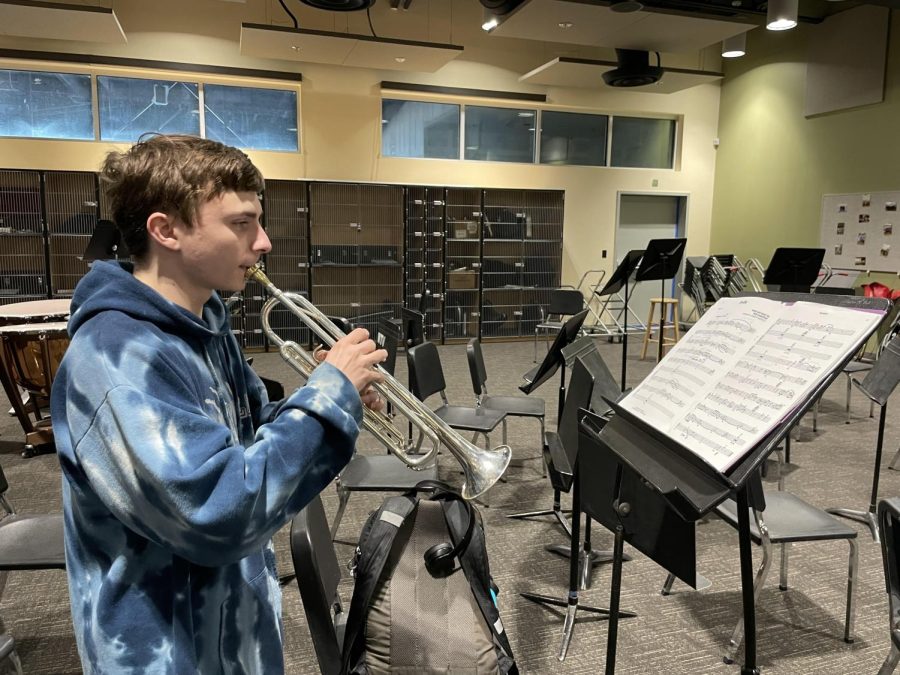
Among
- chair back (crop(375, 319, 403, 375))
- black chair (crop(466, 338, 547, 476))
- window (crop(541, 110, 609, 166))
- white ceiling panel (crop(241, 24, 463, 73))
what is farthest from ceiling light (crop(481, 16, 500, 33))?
chair back (crop(375, 319, 403, 375))

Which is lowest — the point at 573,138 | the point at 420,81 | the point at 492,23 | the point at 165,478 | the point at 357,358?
the point at 165,478

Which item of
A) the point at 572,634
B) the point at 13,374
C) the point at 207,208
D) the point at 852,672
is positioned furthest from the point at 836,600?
the point at 13,374

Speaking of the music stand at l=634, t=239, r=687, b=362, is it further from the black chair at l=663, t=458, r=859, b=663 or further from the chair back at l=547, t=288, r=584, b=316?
the black chair at l=663, t=458, r=859, b=663

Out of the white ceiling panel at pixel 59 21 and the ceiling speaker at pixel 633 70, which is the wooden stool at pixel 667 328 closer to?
the ceiling speaker at pixel 633 70

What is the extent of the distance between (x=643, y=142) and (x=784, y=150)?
6.92ft

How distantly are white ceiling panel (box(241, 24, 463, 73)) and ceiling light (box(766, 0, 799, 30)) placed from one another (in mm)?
3359

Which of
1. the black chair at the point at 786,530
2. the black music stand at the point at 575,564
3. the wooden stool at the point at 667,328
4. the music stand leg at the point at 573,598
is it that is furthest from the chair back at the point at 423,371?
the wooden stool at the point at 667,328

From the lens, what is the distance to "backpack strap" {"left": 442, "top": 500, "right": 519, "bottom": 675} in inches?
65.1

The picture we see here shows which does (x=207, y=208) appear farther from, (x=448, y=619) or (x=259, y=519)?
(x=448, y=619)

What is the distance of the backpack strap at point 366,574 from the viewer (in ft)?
5.28

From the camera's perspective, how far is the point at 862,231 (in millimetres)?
8055

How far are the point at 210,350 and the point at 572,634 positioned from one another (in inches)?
76.3

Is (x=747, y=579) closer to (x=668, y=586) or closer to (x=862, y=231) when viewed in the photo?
(x=668, y=586)

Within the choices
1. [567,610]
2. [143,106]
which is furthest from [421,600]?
[143,106]
